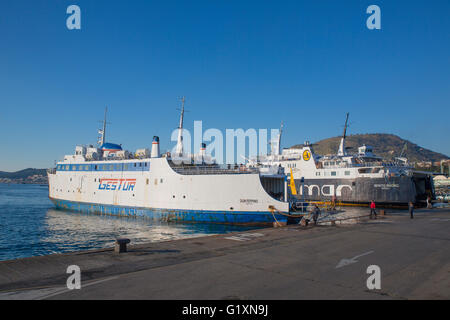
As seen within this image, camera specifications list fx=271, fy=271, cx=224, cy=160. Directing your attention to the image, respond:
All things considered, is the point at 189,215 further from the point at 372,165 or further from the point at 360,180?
the point at 372,165

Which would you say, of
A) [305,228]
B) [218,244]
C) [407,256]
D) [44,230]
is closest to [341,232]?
[305,228]

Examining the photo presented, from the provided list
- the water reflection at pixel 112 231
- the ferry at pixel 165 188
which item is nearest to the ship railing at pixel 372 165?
the ferry at pixel 165 188

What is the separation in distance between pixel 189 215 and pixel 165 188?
165 inches

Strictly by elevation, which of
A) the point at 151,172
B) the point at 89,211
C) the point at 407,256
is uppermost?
the point at 151,172

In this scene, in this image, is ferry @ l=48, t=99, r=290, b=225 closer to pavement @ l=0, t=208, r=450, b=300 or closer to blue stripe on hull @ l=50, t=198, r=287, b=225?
blue stripe on hull @ l=50, t=198, r=287, b=225

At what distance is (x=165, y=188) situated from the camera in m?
29.0

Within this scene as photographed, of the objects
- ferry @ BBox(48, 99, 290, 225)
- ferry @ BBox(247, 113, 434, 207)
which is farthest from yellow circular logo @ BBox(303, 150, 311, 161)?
ferry @ BBox(48, 99, 290, 225)

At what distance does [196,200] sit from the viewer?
26.9 meters

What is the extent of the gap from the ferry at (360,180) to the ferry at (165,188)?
44.4 ft

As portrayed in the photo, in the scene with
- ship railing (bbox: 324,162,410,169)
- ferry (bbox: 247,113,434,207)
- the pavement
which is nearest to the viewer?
the pavement

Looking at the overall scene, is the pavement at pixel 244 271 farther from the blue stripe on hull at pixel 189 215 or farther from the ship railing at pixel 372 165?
the ship railing at pixel 372 165

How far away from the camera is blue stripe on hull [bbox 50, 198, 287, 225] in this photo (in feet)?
80.5

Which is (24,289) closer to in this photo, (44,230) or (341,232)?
(341,232)
